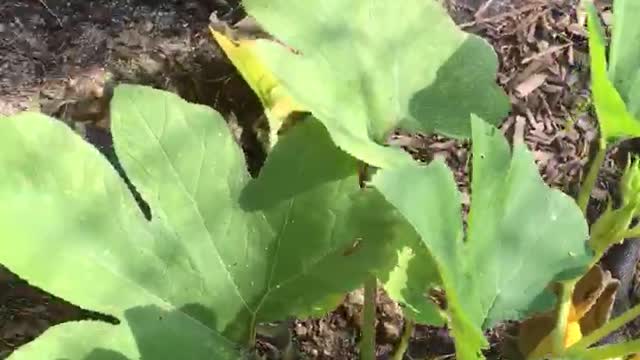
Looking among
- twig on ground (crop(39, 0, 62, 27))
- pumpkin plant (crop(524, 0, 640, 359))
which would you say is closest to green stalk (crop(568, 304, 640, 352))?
pumpkin plant (crop(524, 0, 640, 359))

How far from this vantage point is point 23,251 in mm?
1013

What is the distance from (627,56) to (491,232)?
321mm

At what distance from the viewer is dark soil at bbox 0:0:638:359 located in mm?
1367

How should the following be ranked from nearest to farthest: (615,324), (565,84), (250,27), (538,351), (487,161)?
(487,161) → (615,324) → (538,351) → (250,27) → (565,84)

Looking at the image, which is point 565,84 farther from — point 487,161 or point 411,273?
point 487,161

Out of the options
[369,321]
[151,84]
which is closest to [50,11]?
[151,84]

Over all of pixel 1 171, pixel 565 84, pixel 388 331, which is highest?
pixel 1 171

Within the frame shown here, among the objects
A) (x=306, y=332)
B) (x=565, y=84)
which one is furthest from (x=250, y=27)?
(x=565, y=84)

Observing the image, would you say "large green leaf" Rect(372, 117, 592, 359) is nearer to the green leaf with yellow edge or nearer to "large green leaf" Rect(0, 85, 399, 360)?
"large green leaf" Rect(0, 85, 399, 360)

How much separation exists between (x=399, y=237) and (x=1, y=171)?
1.33 ft

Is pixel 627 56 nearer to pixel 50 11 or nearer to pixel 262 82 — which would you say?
pixel 262 82

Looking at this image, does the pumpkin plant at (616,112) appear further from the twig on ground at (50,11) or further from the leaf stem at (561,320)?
the twig on ground at (50,11)

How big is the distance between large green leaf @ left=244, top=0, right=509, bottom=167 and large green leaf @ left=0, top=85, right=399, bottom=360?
50 mm

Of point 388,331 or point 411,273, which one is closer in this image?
point 411,273
